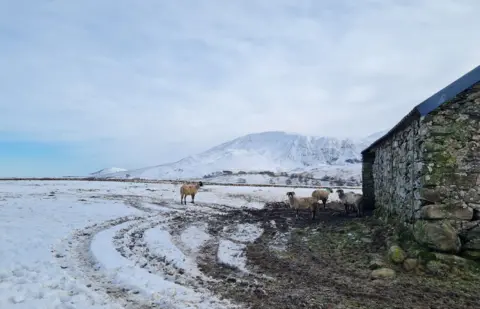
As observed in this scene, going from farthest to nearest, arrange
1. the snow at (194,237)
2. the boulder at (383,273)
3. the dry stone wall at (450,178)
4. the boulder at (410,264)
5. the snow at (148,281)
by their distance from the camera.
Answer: the snow at (194,237)
the dry stone wall at (450,178)
the boulder at (410,264)
the boulder at (383,273)
the snow at (148,281)

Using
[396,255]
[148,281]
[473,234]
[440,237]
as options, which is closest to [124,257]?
[148,281]

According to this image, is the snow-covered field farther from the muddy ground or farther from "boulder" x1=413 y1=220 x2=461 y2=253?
"boulder" x1=413 y1=220 x2=461 y2=253

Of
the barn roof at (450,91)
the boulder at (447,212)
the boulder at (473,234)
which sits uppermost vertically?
the barn roof at (450,91)

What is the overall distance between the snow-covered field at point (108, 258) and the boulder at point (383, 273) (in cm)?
299

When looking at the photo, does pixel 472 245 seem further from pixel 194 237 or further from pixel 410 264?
pixel 194 237

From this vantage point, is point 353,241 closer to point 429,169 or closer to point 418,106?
point 429,169

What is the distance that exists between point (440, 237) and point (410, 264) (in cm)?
105

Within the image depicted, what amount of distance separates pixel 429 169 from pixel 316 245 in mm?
4292

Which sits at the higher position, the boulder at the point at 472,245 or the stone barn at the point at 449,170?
the stone barn at the point at 449,170

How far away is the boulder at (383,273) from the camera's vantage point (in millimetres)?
8406

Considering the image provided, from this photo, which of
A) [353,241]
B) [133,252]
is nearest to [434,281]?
[353,241]

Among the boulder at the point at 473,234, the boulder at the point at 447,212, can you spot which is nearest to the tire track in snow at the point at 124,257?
the boulder at the point at 447,212

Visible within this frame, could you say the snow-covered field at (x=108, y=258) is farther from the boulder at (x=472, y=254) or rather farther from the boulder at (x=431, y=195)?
the boulder at (x=472, y=254)

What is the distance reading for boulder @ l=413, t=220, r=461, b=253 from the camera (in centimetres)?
902
